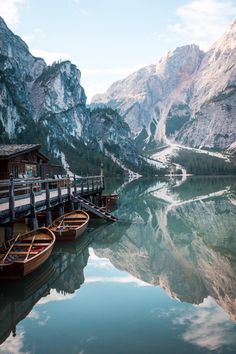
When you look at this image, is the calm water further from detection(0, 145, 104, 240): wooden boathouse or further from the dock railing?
the dock railing

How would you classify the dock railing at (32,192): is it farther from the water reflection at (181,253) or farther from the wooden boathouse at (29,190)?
the water reflection at (181,253)

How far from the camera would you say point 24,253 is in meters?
17.7

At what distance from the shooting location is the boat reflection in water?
13.7m

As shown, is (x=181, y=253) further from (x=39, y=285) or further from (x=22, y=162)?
(x=22, y=162)

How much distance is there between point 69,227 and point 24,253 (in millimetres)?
8704

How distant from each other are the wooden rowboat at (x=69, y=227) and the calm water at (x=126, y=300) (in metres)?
0.78

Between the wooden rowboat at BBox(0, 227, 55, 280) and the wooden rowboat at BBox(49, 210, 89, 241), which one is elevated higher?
the wooden rowboat at BBox(0, 227, 55, 280)

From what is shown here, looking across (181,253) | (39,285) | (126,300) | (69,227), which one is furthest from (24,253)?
(181,253)

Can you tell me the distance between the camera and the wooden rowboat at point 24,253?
1602 cm

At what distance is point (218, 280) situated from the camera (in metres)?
18.4

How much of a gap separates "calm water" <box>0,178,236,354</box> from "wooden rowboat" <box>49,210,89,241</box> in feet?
2.55

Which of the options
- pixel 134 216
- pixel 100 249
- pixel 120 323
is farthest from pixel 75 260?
pixel 134 216

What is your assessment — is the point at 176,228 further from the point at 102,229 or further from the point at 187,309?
the point at 187,309

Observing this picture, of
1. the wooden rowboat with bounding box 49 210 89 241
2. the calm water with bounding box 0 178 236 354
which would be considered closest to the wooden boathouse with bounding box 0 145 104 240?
the wooden rowboat with bounding box 49 210 89 241
